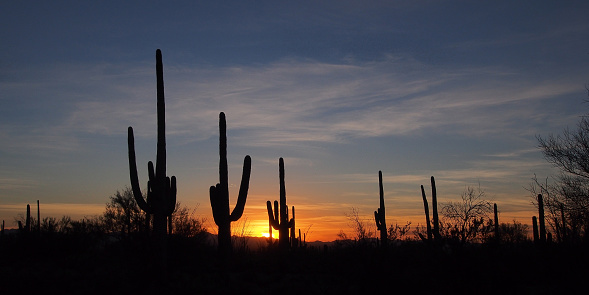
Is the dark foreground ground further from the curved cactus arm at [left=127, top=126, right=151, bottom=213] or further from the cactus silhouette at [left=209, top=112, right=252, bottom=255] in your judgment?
the curved cactus arm at [left=127, top=126, right=151, bottom=213]

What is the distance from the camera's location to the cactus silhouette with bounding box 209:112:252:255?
16.5 metres

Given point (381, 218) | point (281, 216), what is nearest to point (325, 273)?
point (281, 216)

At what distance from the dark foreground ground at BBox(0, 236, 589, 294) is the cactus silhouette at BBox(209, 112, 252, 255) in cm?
84

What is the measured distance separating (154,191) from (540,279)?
1054cm

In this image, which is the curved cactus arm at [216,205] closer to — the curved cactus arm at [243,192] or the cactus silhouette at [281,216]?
the curved cactus arm at [243,192]

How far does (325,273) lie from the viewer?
15898 mm

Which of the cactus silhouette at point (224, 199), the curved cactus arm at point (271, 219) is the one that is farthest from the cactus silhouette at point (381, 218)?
the cactus silhouette at point (224, 199)

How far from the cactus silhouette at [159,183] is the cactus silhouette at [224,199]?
1331 mm

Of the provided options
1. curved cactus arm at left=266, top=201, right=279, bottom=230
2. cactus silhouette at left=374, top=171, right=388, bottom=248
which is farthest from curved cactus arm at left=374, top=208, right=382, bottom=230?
curved cactus arm at left=266, top=201, right=279, bottom=230

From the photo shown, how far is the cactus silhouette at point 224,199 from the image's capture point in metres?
16.5

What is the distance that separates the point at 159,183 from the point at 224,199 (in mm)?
2163

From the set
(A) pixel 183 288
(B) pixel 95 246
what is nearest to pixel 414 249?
(A) pixel 183 288

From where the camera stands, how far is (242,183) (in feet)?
55.9

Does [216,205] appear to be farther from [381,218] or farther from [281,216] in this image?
[381,218]
